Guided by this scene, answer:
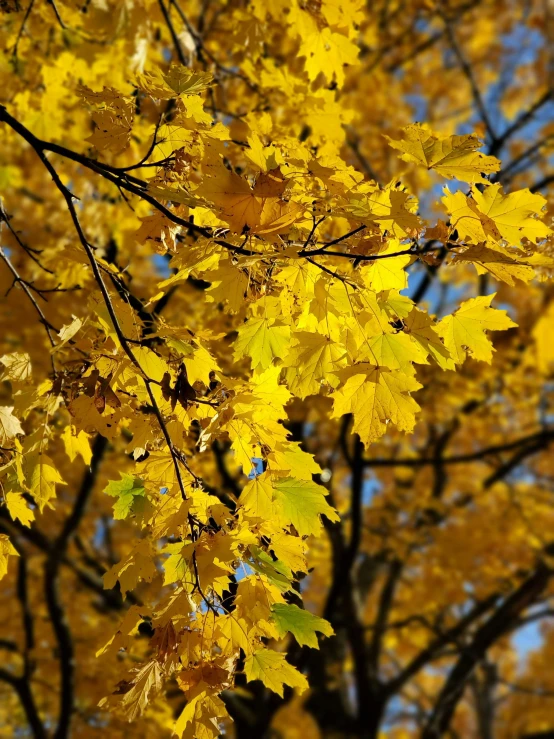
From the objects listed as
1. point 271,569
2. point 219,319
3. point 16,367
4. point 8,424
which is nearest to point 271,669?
point 271,569

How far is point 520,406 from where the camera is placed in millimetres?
7945

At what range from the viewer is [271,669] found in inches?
62.4

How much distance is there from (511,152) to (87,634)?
360 inches

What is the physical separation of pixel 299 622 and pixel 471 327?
90cm

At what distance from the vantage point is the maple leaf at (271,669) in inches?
62.0

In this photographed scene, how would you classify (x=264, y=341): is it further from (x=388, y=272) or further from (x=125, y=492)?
(x=125, y=492)

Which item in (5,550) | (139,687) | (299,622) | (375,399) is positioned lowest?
(139,687)

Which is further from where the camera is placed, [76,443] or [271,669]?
[76,443]

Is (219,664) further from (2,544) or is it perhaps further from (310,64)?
(310,64)

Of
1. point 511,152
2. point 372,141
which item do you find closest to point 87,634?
point 372,141

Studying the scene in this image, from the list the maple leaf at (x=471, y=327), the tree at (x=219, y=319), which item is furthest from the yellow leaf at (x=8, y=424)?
the maple leaf at (x=471, y=327)

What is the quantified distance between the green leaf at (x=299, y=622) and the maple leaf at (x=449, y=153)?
1125 millimetres

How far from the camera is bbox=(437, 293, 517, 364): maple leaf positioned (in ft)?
5.62

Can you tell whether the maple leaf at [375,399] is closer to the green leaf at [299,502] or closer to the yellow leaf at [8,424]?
the green leaf at [299,502]
